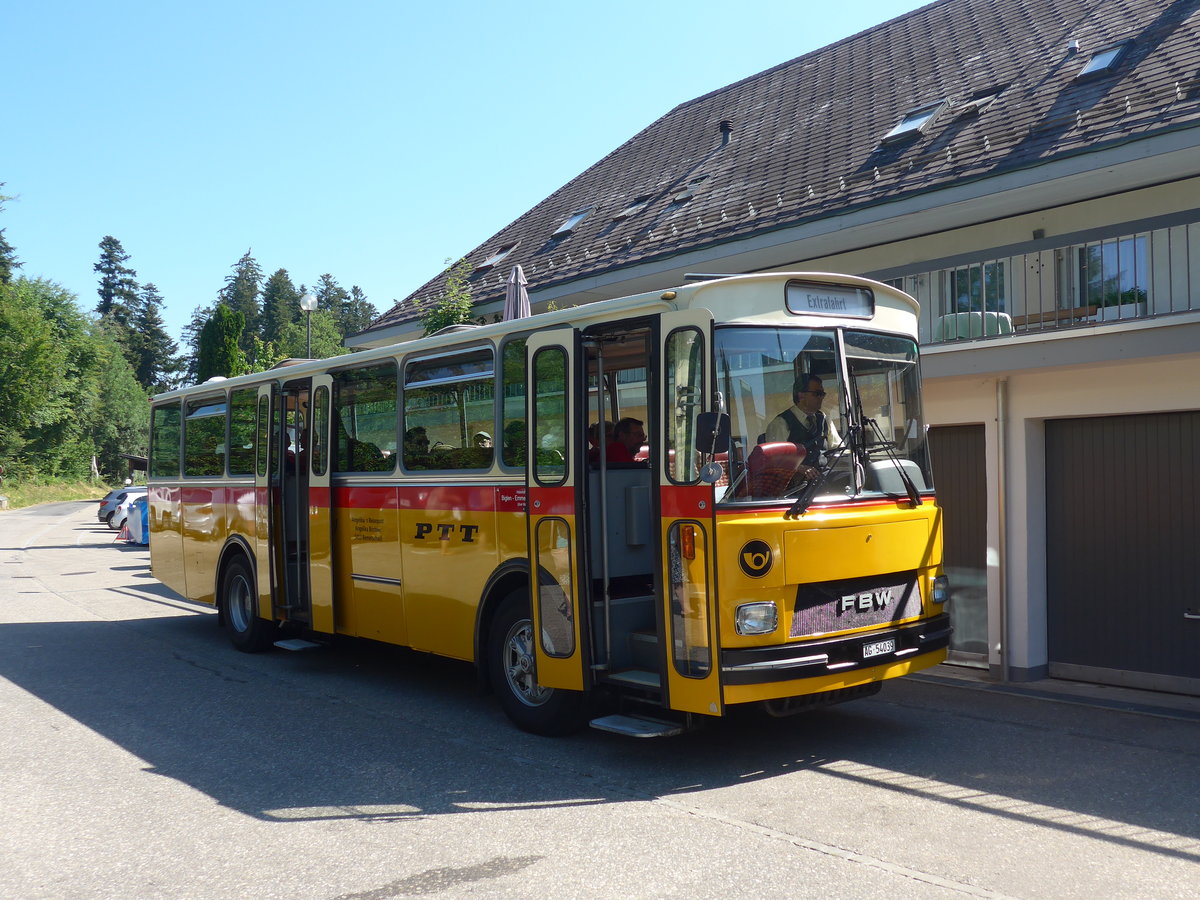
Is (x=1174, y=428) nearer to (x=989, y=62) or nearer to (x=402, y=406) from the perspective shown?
(x=402, y=406)

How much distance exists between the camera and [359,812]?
238 inches

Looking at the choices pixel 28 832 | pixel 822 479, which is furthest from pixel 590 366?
pixel 28 832

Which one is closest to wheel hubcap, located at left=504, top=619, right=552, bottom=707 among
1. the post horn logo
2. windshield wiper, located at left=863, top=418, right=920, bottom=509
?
the post horn logo

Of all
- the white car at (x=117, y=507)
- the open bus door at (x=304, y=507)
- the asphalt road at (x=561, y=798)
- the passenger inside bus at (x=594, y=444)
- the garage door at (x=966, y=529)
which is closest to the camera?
the asphalt road at (x=561, y=798)

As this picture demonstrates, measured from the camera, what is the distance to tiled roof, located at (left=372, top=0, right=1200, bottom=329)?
38.5ft

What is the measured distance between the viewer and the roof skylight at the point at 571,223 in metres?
20.7

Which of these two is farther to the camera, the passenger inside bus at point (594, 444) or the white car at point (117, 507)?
the white car at point (117, 507)

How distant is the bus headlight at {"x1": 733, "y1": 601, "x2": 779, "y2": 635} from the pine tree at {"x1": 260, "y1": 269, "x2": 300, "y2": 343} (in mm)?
124531

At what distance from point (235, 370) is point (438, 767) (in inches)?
1340

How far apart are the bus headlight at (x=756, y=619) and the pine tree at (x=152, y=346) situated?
415 feet

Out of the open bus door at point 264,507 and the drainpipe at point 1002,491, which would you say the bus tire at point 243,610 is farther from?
the drainpipe at point 1002,491

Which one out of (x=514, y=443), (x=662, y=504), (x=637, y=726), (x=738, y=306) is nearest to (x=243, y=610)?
(x=514, y=443)

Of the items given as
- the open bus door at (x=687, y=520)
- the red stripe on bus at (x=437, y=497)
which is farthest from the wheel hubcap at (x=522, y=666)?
the open bus door at (x=687, y=520)

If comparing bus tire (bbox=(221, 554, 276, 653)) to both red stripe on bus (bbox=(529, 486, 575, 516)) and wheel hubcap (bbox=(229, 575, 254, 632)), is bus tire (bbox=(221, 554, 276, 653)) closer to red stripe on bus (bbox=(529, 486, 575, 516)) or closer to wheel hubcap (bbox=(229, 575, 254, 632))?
wheel hubcap (bbox=(229, 575, 254, 632))
